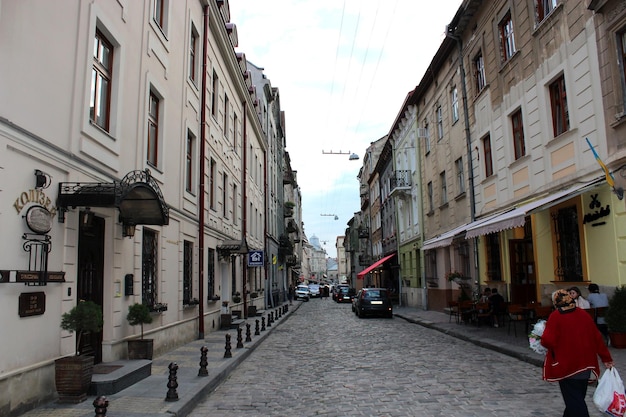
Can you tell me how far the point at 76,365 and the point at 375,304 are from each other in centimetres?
1982

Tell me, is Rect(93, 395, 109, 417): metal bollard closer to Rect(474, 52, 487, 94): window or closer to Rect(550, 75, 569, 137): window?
Rect(550, 75, 569, 137): window

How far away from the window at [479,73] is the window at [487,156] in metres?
1.94

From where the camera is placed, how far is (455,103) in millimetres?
22078

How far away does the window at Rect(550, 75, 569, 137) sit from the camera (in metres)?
12.9

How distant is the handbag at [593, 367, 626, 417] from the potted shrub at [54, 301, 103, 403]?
6.52 meters

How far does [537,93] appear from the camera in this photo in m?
14.1

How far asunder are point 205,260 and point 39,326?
9803mm

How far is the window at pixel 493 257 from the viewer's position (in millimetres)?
17750

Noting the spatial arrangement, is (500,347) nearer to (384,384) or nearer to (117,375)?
(384,384)

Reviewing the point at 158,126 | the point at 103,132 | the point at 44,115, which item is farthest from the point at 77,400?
the point at 158,126

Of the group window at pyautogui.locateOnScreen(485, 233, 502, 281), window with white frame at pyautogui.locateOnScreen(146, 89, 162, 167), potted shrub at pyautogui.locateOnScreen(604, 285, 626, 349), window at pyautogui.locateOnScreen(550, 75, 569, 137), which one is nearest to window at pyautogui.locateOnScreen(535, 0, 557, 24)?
window at pyautogui.locateOnScreen(550, 75, 569, 137)

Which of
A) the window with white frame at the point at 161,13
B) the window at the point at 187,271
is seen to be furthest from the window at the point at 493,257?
the window with white frame at the point at 161,13

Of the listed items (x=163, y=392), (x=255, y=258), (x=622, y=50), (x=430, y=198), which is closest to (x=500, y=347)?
(x=622, y=50)

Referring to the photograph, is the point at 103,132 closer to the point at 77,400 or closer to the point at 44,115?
the point at 44,115
